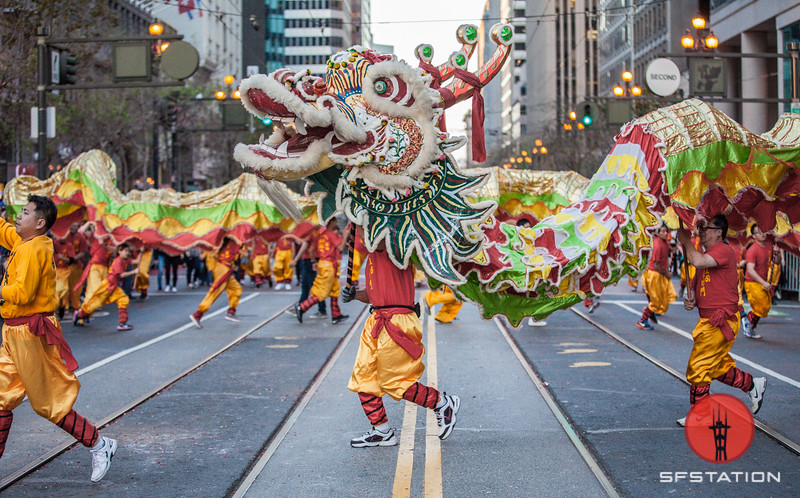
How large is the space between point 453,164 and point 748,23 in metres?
28.2

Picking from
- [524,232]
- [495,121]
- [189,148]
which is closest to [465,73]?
[524,232]

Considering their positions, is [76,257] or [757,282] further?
[76,257]

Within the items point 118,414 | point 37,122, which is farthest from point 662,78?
point 118,414

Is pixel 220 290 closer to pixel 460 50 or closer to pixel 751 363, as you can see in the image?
pixel 751 363

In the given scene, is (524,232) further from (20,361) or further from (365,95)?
(20,361)

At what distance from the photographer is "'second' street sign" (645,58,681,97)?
57.5ft

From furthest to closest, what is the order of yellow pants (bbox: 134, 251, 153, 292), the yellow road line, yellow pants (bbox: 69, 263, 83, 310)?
yellow pants (bbox: 134, 251, 153, 292), yellow pants (bbox: 69, 263, 83, 310), the yellow road line

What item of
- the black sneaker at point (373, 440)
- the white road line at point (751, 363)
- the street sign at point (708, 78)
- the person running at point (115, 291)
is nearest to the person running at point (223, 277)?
the person running at point (115, 291)

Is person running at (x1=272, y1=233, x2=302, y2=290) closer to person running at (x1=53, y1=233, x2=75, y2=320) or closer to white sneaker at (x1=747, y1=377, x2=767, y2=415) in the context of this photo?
person running at (x1=53, y1=233, x2=75, y2=320)

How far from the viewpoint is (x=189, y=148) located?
137 ft

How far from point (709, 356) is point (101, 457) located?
491cm

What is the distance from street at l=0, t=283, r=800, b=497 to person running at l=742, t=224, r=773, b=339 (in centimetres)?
42

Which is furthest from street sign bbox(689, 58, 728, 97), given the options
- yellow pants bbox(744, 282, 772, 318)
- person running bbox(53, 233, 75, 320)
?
person running bbox(53, 233, 75, 320)

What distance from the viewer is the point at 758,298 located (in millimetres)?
12828
